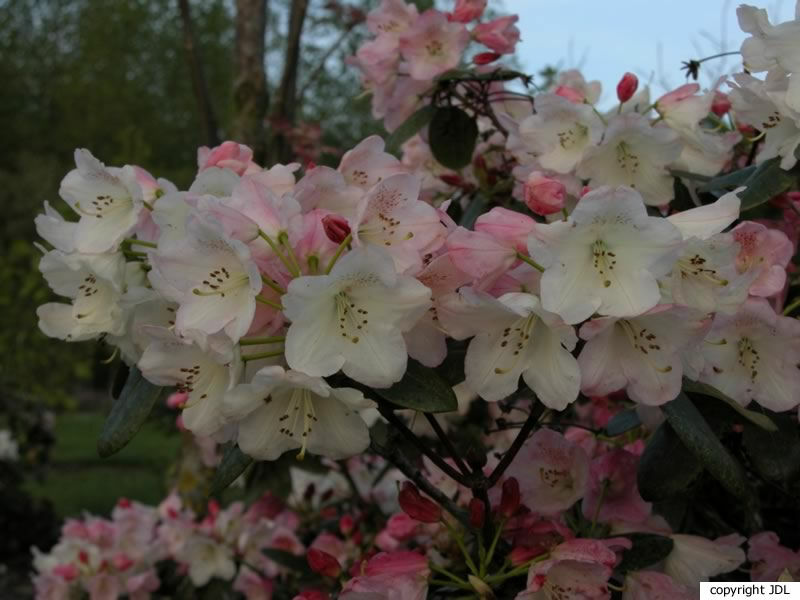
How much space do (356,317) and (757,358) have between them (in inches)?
19.4

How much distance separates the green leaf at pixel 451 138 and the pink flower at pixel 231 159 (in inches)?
21.7

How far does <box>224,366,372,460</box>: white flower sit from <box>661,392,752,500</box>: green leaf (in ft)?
1.01

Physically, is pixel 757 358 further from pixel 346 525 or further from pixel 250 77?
pixel 250 77

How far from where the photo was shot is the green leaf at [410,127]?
1.56 metres

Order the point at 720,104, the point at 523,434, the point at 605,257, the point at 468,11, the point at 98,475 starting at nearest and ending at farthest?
the point at 605,257
the point at 523,434
the point at 720,104
the point at 468,11
the point at 98,475

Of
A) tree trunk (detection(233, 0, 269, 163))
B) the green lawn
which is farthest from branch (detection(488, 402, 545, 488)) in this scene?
the green lawn

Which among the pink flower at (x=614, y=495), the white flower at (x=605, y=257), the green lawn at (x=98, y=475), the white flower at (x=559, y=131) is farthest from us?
the green lawn at (x=98, y=475)

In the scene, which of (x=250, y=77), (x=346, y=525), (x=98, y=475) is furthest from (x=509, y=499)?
(x=98, y=475)

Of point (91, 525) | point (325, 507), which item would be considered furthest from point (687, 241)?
point (91, 525)

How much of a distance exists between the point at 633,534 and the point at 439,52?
88 cm

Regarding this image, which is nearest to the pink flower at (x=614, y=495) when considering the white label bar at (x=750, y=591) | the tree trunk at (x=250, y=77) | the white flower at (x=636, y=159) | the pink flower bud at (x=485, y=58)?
the white label bar at (x=750, y=591)

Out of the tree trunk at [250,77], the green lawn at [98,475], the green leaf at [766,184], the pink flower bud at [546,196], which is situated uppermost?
the tree trunk at [250,77]

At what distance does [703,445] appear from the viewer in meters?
0.93

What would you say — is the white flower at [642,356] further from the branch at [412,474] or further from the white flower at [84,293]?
the white flower at [84,293]
